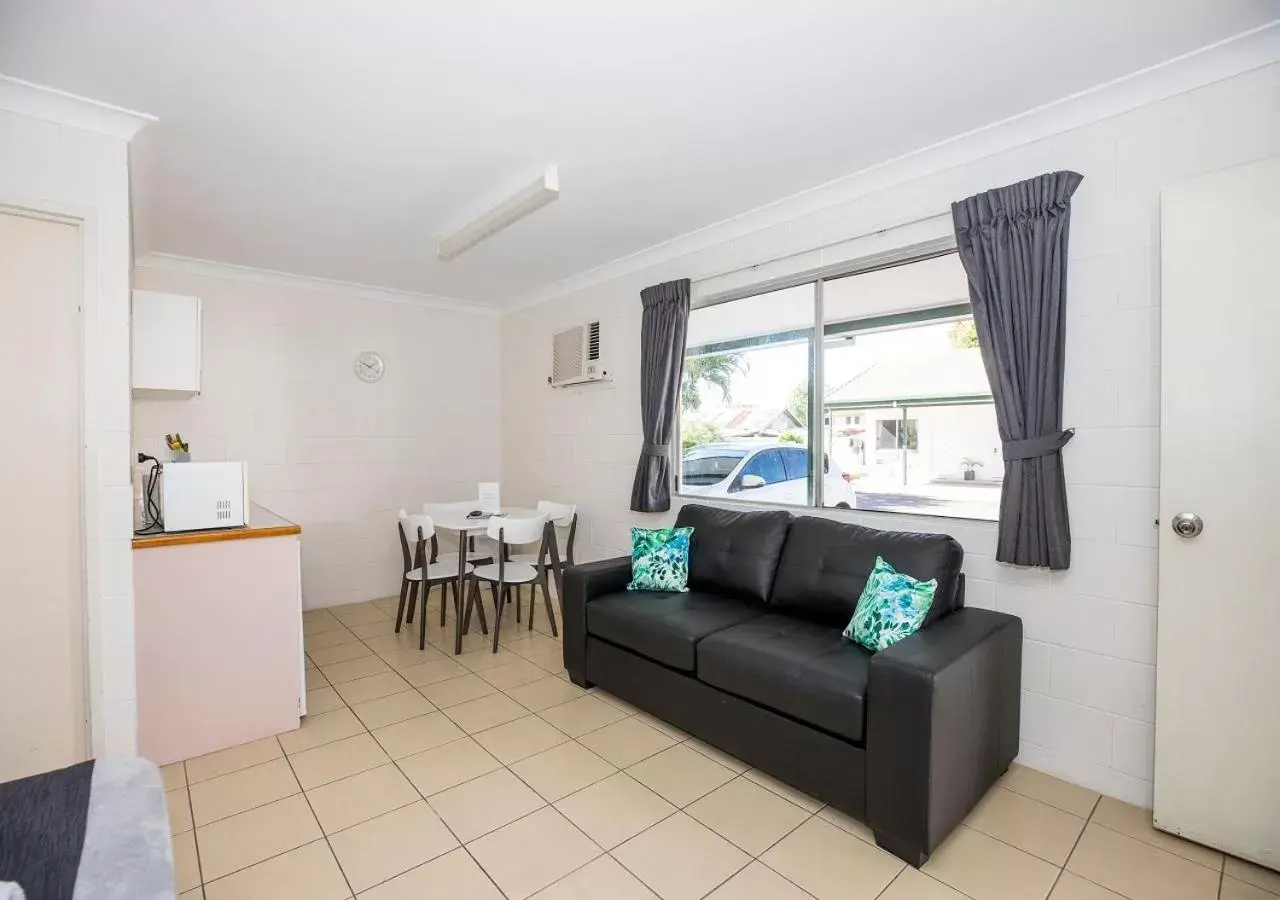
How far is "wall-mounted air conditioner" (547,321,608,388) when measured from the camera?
15.0 feet

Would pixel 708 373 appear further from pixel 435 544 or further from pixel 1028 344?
pixel 435 544

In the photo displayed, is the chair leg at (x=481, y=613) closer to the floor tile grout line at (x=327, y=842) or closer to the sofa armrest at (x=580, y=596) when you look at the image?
the sofa armrest at (x=580, y=596)

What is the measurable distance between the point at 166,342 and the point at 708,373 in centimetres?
309

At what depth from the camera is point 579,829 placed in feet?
6.83

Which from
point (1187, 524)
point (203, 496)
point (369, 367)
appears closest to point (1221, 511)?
point (1187, 524)

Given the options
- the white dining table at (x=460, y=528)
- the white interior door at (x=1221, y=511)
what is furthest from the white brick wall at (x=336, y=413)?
the white interior door at (x=1221, y=511)

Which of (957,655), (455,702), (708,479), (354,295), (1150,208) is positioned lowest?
(455,702)

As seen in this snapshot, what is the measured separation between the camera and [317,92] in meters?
2.24

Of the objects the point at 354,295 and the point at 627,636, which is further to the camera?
the point at 354,295

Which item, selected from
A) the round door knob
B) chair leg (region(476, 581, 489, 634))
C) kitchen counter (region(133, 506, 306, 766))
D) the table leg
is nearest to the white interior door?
the round door knob

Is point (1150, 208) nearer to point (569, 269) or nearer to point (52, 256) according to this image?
point (569, 269)

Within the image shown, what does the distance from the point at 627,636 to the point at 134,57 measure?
2.97 metres

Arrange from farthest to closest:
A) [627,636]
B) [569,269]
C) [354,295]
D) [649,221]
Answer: [354,295], [569,269], [649,221], [627,636]

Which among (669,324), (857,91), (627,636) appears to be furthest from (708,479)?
(857,91)
